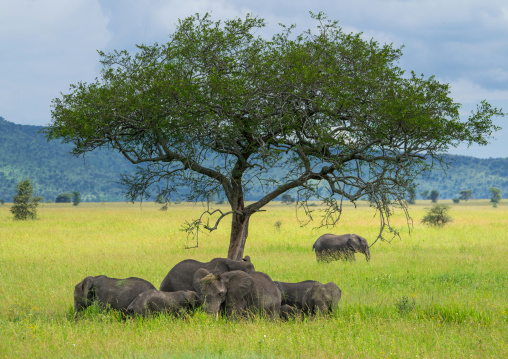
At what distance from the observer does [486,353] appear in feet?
28.0

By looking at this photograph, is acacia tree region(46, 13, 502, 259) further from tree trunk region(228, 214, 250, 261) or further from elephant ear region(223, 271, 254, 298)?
elephant ear region(223, 271, 254, 298)

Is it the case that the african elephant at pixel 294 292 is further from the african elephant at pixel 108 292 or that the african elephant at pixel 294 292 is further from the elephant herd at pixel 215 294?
the african elephant at pixel 108 292

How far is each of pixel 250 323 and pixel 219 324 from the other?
61 centimetres

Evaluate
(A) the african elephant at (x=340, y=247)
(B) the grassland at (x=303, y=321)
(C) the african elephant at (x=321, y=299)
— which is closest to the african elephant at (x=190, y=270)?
(C) the african elephant at (x=321, y=299)

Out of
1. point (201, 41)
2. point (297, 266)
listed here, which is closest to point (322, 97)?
point (201, 41)

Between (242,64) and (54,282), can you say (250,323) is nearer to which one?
(54,282)

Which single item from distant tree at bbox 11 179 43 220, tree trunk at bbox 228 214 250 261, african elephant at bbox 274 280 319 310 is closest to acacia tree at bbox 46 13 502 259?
tree trunk at bbox 228 214 250 261

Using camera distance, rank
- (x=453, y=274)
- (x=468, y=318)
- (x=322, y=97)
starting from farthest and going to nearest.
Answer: (x=453, y=274), (x=322, y=97), (x=468, y=318)

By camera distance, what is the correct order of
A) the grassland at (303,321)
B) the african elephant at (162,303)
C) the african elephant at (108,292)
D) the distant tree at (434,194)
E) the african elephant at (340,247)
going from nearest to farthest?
the grassland at (303,321) → the african elephant at (162,303) → the african elephant at (108,292) → the african elephant at (340,247) → the distant tree at (434,194)

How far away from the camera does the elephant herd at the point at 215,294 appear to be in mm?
10648

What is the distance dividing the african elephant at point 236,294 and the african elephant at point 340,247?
10.5 metres

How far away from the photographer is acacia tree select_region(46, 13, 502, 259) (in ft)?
53.1

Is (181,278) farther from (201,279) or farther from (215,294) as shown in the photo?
(215,294)

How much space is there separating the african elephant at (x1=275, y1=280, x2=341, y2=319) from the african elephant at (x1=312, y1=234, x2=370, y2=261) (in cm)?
963
